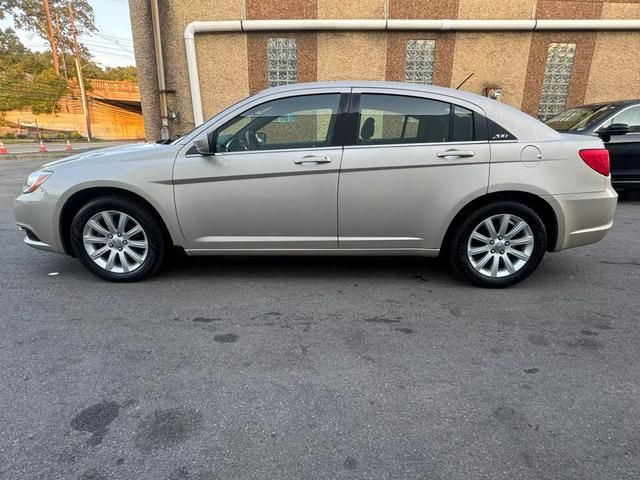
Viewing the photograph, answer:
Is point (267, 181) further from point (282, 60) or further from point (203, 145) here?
point (282, 60)

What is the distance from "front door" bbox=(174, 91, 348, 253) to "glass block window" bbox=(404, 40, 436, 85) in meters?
7.84

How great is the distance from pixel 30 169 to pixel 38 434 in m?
12.8

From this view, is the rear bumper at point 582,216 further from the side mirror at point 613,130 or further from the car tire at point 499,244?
the side mirror at point 613,130

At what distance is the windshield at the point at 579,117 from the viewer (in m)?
6.39

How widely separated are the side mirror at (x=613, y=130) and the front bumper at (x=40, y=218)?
7.41 m

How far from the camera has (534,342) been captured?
2627mm

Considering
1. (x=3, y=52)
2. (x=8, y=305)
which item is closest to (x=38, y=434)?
(x=8, y=305)

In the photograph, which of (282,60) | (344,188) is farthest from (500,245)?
(282,60)

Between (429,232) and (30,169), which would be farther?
(30,169)

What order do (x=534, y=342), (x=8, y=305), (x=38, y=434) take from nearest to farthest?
1. (x=38, y=434)
2. (x=534, y=342)
3. (x=8, y=305)

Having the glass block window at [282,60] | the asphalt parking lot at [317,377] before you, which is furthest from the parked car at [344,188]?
the glass block window at [282,60]

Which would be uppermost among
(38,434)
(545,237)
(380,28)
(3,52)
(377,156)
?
(3,52)

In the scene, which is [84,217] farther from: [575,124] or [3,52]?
[3,52]

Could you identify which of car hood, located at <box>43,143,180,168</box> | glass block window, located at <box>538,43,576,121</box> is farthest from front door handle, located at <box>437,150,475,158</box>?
glass block window, located at <box>538,43,576,121</box>
